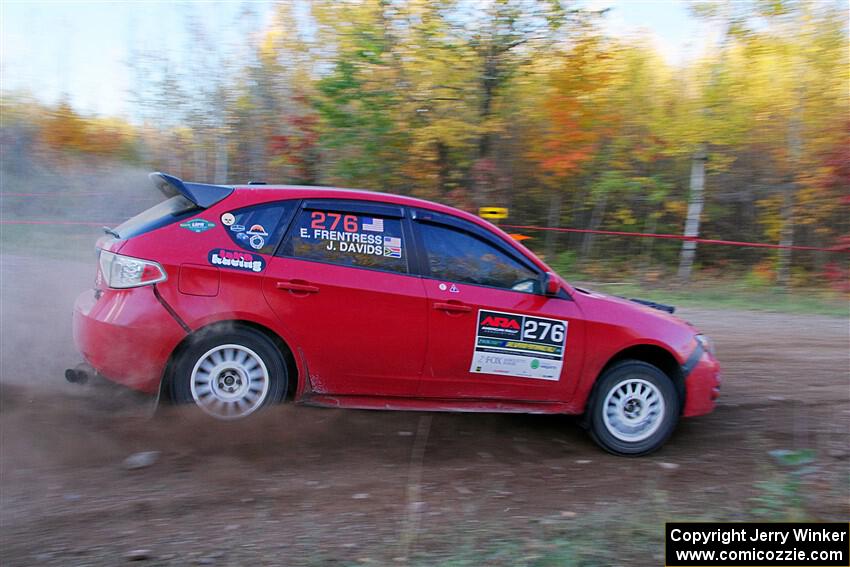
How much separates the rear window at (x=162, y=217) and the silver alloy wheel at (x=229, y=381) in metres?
0.97

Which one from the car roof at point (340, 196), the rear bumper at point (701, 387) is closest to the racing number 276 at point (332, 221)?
the car roof at point (340, 196)

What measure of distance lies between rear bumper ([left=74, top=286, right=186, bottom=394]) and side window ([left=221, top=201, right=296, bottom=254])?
69 cm

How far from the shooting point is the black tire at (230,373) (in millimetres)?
5020

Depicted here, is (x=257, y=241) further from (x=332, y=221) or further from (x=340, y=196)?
(x=340, y=196)

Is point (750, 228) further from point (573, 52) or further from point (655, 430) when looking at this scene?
point (655, 430)

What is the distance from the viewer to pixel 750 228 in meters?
16.5

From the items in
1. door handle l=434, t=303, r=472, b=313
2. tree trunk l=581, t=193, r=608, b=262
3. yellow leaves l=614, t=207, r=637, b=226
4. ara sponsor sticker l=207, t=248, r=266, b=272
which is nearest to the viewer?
ara sponsor sticker l=207, t=248, r=266, b=272

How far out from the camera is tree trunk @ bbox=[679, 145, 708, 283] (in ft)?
50.9

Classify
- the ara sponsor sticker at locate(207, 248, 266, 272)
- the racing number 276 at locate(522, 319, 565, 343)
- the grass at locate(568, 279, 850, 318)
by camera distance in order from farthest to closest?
the grass at locate(568, 279, 850, 318), the racing number 276 at locate(522, 319, 565, 343), the ara sponsor sticker at locate(207, 248, 266, 272)

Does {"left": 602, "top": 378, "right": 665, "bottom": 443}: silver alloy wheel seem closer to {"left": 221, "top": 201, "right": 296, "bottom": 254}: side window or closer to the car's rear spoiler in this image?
{"left": 221, "top": 201, "right": 296, "bottom": 254}: side window

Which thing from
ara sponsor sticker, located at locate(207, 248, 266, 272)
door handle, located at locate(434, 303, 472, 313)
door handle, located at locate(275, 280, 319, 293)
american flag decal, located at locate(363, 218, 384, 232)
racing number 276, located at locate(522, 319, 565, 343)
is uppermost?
american flag decal, located at locate(363, 218, 384, 232)

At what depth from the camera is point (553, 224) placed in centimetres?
1681

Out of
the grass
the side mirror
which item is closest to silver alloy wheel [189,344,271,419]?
the side mirror

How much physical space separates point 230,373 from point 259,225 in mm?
1050
